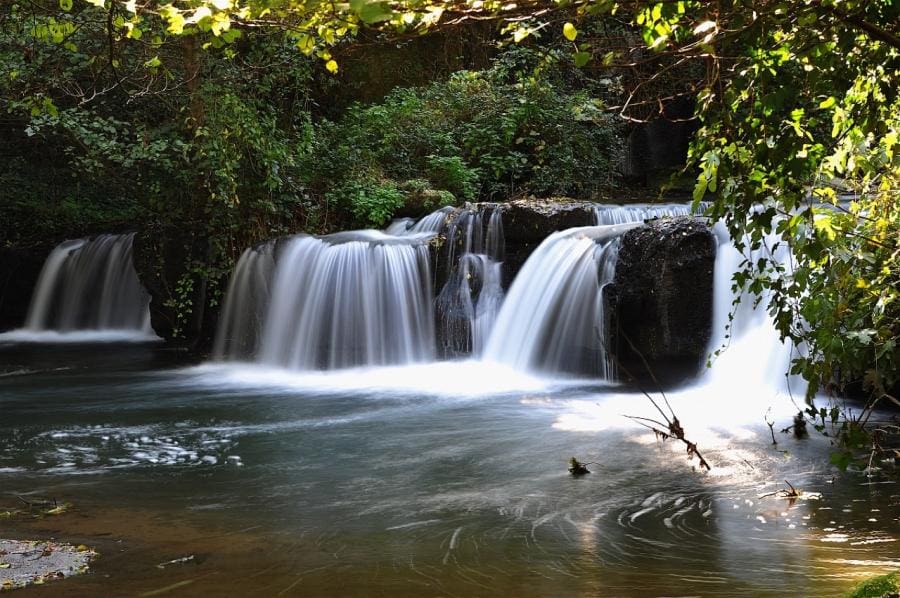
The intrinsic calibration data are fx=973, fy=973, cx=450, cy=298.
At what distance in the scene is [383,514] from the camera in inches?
218

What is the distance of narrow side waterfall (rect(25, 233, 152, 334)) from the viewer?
16359mm

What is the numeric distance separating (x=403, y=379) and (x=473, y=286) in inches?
60.9

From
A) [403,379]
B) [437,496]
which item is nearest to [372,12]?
[437,496]

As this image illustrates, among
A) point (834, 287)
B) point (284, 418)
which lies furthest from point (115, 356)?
point (834, 287)

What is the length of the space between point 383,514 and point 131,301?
473 inches

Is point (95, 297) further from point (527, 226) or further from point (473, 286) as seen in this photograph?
point (527, 226)

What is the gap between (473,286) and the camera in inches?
465

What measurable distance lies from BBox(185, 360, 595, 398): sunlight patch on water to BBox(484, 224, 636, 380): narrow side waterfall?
0.21 meters

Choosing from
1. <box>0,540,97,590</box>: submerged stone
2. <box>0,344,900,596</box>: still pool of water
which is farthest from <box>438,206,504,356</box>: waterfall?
<box>0,540,97,590</box>: submerged stone

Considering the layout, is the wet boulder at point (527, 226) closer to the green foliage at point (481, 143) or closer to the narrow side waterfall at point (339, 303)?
the narrow side waterfall at point (339, 303)

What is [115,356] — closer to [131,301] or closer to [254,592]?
[131,301]

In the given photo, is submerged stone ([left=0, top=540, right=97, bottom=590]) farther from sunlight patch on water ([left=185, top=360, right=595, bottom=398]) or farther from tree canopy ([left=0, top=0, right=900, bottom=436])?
sunlight patch on water ([left=185, top=360, right=595, bottom=398])

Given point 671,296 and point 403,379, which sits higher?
point 671,296

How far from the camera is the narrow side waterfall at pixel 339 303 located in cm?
1209
